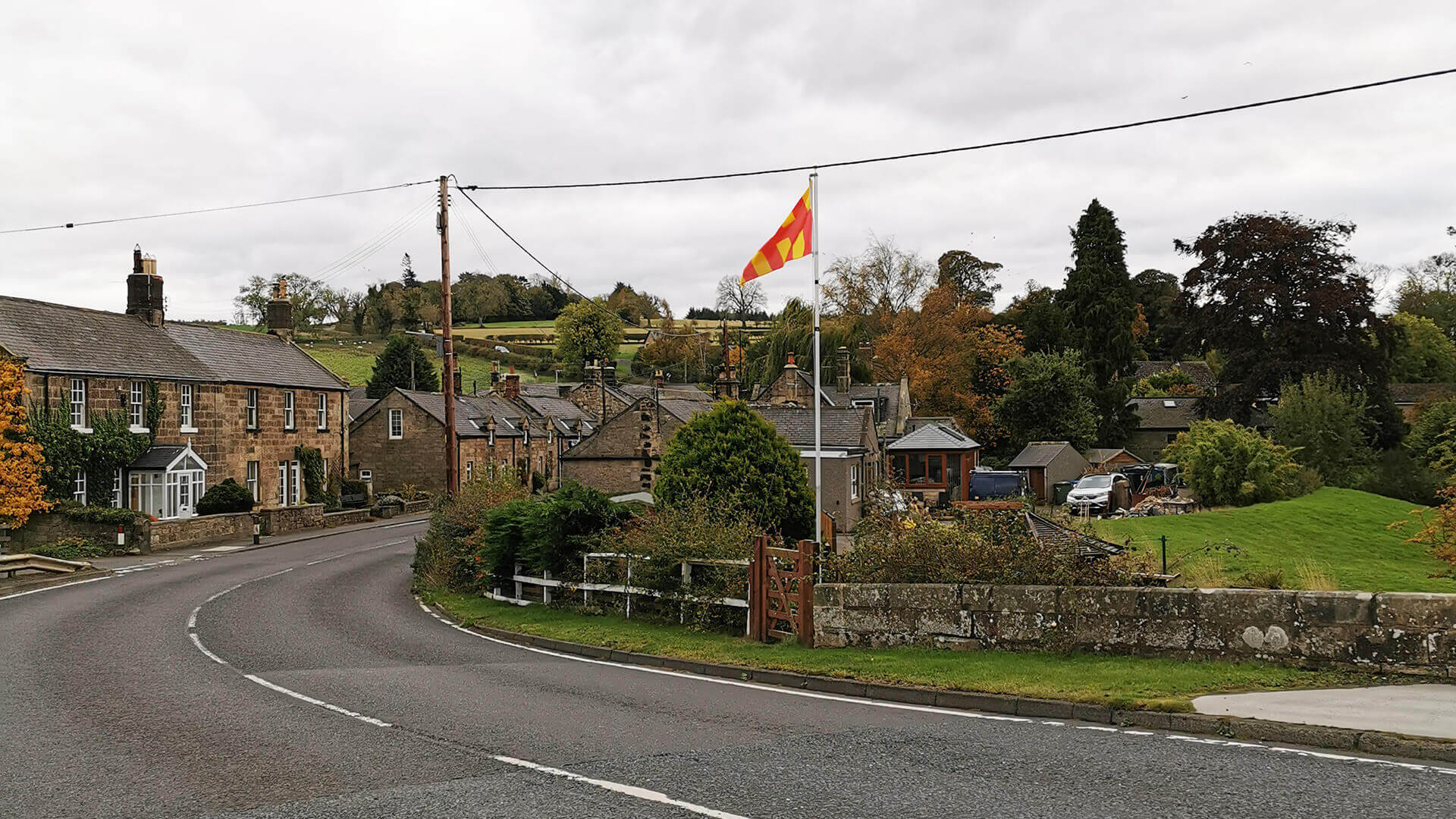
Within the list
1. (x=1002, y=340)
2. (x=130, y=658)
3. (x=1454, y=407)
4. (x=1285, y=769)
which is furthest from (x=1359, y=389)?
(x=130, y=658)

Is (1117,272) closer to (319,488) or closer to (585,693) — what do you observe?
(319,488)

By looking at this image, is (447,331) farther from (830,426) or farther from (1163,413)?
(1163,413)

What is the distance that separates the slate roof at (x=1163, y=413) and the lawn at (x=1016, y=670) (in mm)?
63704

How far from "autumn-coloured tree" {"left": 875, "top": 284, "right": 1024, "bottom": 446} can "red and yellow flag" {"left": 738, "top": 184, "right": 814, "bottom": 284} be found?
2248 inches

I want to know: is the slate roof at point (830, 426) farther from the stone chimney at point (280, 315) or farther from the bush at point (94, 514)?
the stone chimney at point (280, 315)

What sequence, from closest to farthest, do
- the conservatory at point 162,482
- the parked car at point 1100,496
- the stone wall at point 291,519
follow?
the conservatory at point 162,482 < the stone wall at point 291,519 < the parked car at point 1100,496

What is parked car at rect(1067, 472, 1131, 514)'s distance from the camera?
44031 millimetres

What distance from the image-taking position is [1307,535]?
34.1 m

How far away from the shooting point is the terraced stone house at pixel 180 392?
37.5 meters

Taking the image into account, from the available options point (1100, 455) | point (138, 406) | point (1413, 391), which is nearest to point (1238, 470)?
point (1100, 455)

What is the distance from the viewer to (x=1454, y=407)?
48.7m

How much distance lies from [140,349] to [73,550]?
11.8m

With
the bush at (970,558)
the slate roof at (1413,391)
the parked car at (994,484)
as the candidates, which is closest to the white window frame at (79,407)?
the bush at (970,558)

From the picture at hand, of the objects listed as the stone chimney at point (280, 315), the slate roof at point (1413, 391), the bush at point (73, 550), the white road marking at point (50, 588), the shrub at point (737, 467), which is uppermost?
the stone chimney at point (280, 315)
